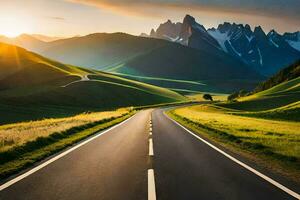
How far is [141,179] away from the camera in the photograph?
1084 centimetres

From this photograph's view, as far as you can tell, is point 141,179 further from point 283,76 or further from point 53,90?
point 283,76

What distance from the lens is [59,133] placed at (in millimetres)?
22547

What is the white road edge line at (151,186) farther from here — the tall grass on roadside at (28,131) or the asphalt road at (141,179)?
the tall grass on roadside at (28,131)

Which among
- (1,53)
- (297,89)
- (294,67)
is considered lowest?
(297,89)

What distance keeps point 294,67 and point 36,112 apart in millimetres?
122898

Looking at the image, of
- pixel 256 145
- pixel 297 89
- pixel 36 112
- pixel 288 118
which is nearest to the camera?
pixel 256 145

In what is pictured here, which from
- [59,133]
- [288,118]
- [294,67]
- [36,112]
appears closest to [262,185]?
[59,133]

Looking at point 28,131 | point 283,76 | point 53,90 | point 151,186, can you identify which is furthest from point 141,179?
point 283,76

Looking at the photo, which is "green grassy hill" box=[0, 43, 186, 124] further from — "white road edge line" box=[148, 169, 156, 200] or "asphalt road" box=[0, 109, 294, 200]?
"white road edge line" box=[148, 169, 156, 200]

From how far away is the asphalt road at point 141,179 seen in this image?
9.09 meters

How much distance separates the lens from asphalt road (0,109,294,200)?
29.8 ft

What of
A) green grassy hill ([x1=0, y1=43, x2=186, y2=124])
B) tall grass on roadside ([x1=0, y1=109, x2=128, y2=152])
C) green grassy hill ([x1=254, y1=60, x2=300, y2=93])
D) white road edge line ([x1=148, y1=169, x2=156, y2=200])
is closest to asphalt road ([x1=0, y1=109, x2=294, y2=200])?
white road edge line ([x1=148, y1=169, x2=156, y2=200])

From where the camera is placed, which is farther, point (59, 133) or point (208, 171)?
point (59, 133)

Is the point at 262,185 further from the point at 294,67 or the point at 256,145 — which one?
the point at 294,67
